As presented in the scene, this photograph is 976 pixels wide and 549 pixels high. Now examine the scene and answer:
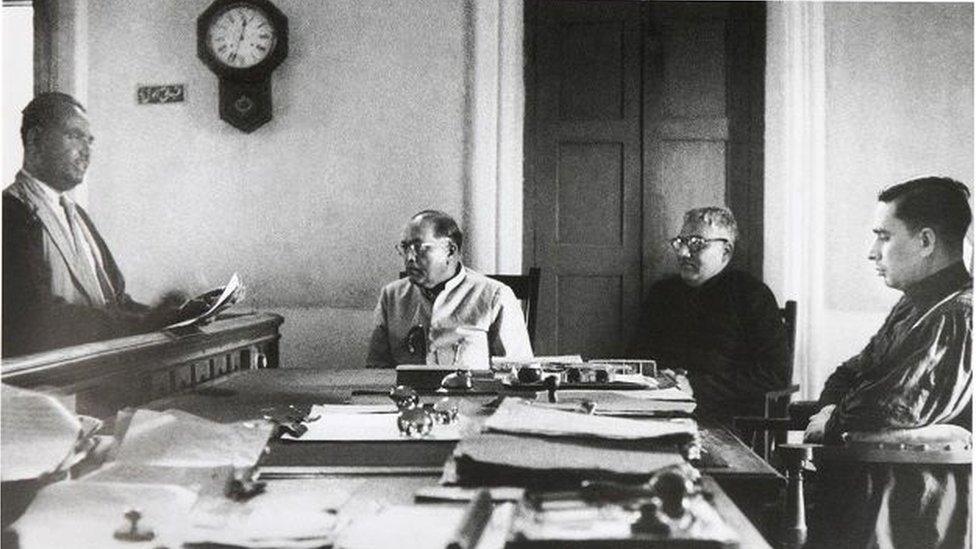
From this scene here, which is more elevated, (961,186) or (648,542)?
(961,186)

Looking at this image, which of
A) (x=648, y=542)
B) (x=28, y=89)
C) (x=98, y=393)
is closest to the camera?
(x=648, y=542)

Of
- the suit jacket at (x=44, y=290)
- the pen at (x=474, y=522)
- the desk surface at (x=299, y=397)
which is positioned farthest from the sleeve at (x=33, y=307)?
the pen at (x=474, y=522)

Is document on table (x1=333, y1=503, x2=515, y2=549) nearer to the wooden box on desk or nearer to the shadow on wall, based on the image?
the wooden box on desk

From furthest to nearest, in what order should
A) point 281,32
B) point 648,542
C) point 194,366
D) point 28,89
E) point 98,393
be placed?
point 281,32
point 28,89
point 194,366
point 98,393
point 648,542

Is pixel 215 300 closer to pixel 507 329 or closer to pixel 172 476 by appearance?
pixel 507 329

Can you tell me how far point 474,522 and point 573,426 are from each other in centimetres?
30

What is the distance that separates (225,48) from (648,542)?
293 cm

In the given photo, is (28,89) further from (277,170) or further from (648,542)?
(648,542)

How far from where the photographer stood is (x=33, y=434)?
1.06m

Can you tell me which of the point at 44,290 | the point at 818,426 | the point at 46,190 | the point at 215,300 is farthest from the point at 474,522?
the point at 46,190

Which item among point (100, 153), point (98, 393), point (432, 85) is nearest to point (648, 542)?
point (98, 393)

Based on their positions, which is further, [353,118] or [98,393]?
[353,118]

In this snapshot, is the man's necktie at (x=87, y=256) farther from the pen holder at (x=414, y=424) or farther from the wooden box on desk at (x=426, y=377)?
the pen holder at (x=414, y=424)

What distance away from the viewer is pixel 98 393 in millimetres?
1524
